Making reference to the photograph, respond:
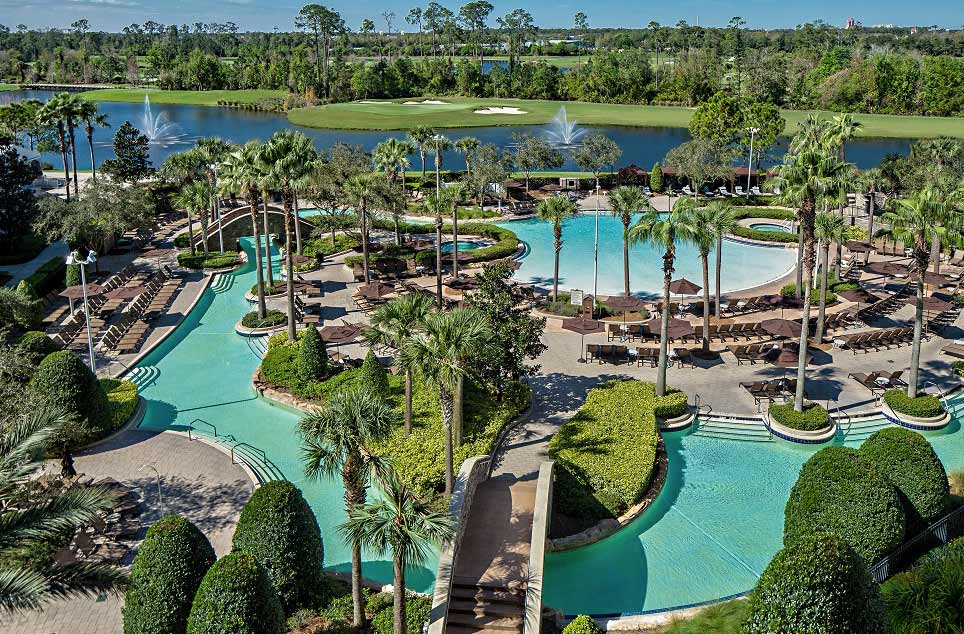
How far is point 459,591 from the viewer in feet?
58.6

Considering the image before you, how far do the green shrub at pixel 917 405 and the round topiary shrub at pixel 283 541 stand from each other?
826 inches

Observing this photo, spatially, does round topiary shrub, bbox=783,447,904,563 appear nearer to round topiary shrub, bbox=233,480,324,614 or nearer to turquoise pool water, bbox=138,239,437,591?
turquoise pool water, bbox=138,239,437,591

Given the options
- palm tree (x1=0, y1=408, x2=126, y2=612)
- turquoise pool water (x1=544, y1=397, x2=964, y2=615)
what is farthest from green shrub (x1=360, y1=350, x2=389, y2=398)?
palm tree (x1=0, y1=408, x2=126, y2=612)

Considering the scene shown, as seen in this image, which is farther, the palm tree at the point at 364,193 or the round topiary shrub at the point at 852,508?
the palm tree at the point at 364,193

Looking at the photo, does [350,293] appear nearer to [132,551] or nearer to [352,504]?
[132,551]

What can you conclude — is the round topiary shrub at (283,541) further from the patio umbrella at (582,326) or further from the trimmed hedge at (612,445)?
the patio umbrella at (582,326)

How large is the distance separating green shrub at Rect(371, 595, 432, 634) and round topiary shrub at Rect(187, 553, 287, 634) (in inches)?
120

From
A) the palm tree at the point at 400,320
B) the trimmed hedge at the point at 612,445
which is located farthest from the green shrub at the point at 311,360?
the trimmed hedge at the point at 612,445

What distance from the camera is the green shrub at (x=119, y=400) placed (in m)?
27.5

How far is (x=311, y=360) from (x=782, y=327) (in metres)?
19.2

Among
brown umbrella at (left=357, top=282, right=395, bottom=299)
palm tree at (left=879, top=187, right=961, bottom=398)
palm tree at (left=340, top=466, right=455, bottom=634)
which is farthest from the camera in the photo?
brown umbrella at (left=357, top=282, right=395, bottom=299)

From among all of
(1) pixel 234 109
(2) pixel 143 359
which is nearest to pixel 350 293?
(2) pixel 143 359

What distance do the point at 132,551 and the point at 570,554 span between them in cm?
1147

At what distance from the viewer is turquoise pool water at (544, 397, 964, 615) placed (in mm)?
19625
